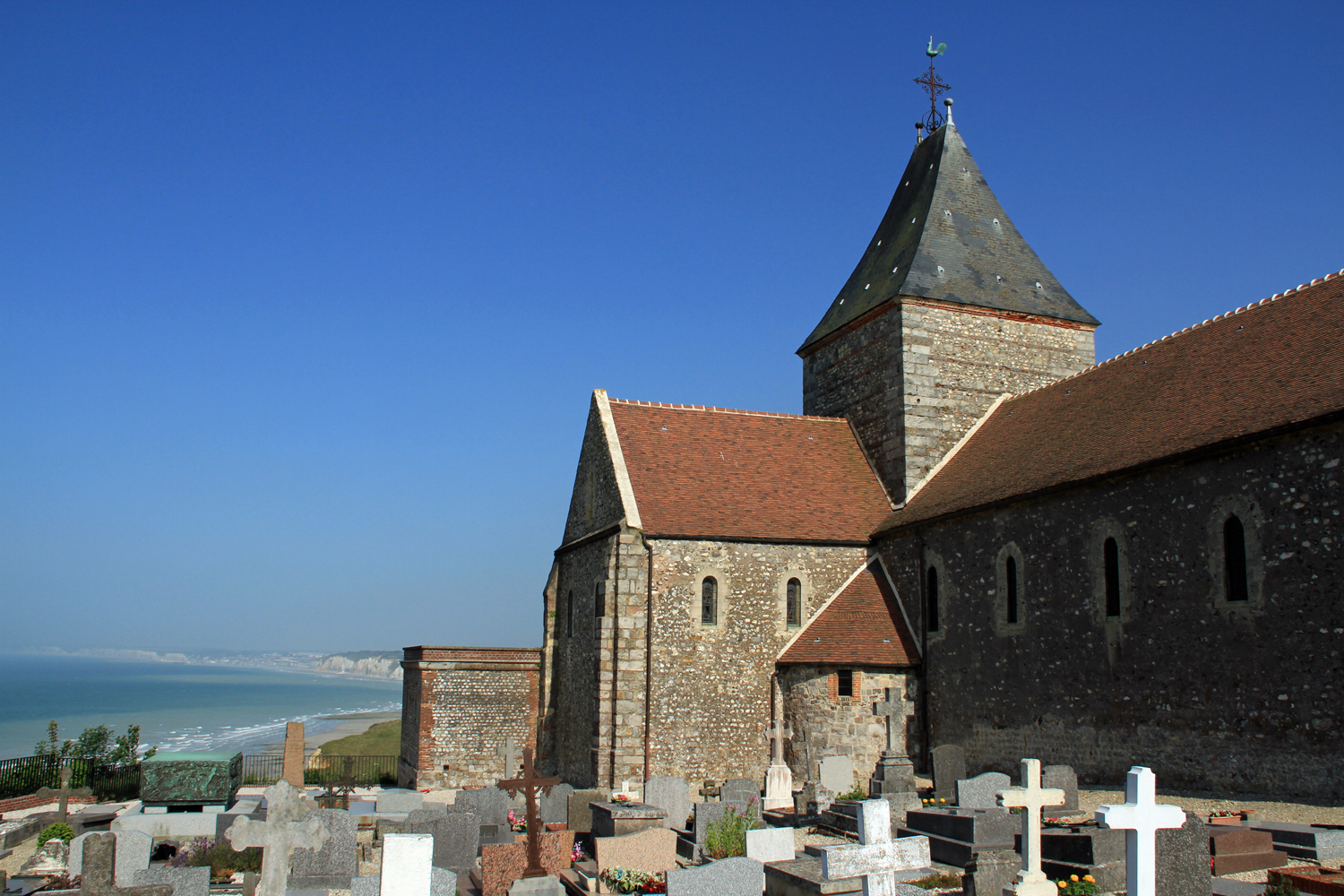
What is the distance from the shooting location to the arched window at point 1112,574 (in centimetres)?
1577

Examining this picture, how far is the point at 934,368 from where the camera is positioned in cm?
2402

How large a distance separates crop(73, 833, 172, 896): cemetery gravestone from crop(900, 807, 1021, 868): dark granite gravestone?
8.61 metres

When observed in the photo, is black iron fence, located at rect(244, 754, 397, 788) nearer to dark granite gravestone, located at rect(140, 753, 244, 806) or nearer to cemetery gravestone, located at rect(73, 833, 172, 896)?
dark granite gravestone, located at rect(140, 753, 244, 806)

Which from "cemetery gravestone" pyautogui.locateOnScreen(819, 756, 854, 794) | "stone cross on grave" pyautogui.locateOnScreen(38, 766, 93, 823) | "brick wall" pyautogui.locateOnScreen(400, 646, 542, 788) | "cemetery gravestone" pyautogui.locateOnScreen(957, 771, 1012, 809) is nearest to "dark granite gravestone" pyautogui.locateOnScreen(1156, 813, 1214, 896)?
"cemetery gravestone" pyautogui.locateOnScreen(957, 771, 1012, 809)

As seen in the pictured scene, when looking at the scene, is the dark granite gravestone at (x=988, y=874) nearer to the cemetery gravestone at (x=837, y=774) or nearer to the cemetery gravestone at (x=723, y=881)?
the cemetery gravestone at (x=723, y=881)

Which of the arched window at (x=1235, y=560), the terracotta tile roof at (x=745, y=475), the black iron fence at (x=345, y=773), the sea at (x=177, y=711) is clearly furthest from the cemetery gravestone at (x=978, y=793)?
the sea at (x=177, y=711)

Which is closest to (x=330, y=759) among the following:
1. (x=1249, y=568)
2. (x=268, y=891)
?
(x=268, y=891)

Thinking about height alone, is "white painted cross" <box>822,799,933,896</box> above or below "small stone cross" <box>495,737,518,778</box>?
above

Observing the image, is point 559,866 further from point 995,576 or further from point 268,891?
point 995,576

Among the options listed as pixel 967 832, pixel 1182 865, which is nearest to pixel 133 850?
pixel 967 832

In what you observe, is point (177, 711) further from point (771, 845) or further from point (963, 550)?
point (771, 845)

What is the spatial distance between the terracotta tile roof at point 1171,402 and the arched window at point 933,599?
108cm

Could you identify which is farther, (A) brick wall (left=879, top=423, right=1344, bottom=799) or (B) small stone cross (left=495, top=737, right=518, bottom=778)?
(B) small stone cross (left=495, top=737, right=518, bottom=778)

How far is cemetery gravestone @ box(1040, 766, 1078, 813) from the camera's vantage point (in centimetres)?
1396
